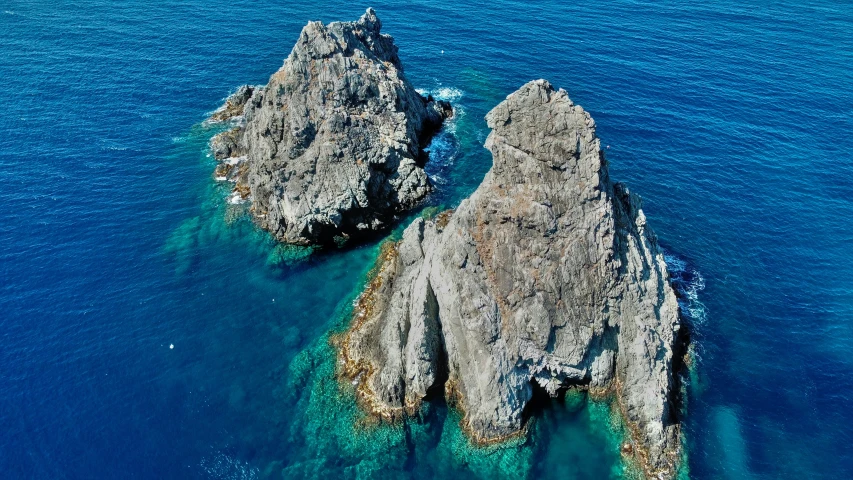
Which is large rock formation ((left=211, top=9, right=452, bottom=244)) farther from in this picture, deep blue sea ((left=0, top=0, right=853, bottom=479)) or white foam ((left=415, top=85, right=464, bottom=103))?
white foam ((left=415, top=85, right=464, bottom=103))

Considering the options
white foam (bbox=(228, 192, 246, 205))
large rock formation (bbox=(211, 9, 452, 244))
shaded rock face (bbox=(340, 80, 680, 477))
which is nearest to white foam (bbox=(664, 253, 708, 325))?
shaded rock face (bbox=(340, 80, 680, 477))

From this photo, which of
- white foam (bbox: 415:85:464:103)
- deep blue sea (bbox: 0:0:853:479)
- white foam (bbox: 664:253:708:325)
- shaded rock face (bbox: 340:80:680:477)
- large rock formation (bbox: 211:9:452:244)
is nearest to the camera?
shaded rock face (bbox: 340:80:680:477)

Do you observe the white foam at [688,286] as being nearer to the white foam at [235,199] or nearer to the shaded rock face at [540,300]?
the shaded rock face at [540,300]

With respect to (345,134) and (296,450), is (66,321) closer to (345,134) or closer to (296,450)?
(296,450)

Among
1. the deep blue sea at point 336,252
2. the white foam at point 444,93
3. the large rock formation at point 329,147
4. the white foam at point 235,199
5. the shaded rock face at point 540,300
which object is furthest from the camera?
the white foam at point 444,93

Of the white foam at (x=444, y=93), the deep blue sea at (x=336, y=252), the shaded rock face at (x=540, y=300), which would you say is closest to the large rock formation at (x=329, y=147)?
the deep blue sea at (x=336, y=252)

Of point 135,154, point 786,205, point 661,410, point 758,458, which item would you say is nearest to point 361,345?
point 661,410
